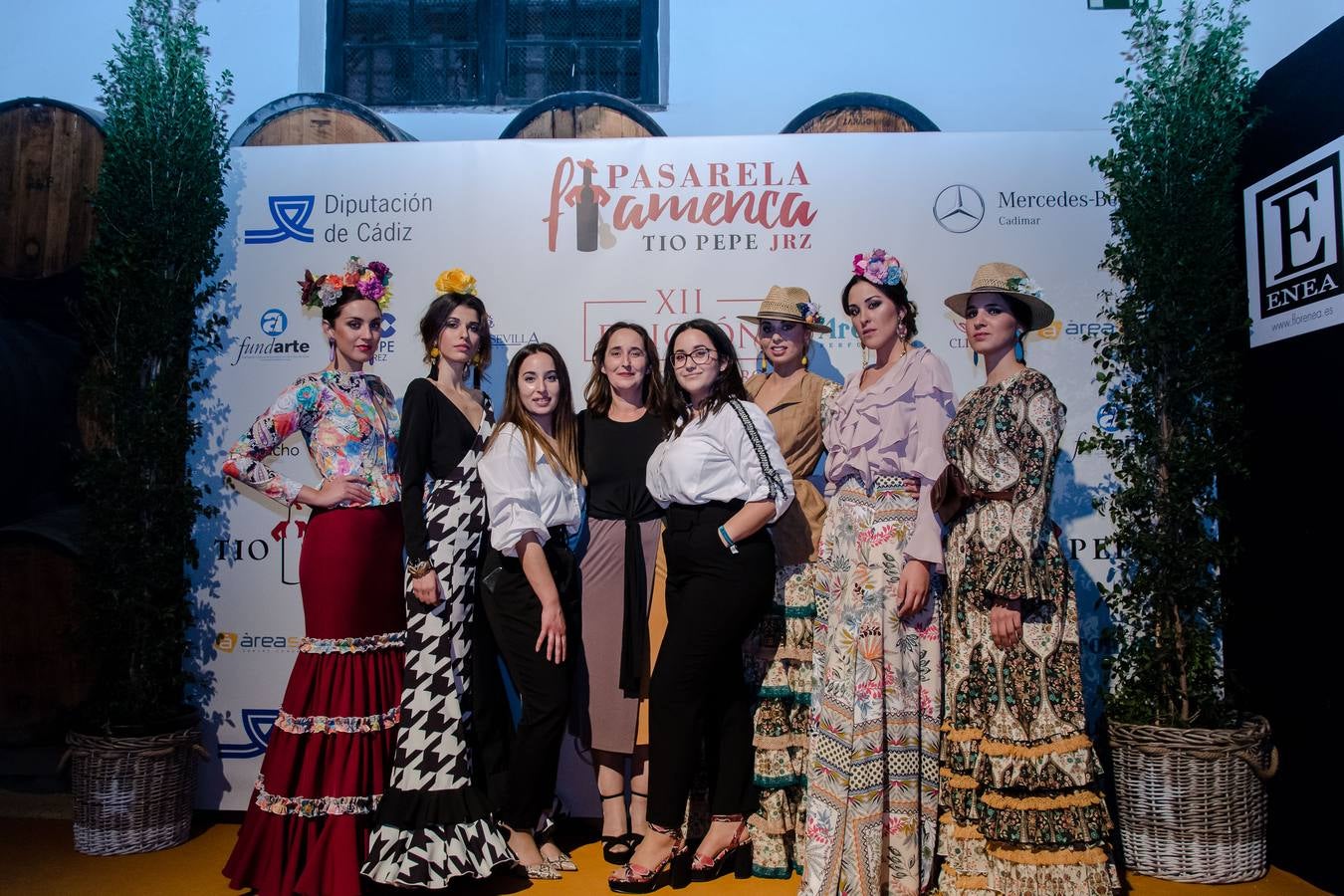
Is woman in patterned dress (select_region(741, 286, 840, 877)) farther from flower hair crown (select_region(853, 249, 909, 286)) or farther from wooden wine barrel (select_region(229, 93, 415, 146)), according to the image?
wooden wine barrel (select_region(229, 93, 415, 146))

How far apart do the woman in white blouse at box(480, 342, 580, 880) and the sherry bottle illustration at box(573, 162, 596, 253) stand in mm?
821

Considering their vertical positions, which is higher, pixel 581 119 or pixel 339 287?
pixel 581 119

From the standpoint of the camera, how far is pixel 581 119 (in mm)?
3863

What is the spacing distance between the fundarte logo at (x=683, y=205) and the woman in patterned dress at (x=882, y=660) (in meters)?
1.10

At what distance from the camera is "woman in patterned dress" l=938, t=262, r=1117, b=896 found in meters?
2.56

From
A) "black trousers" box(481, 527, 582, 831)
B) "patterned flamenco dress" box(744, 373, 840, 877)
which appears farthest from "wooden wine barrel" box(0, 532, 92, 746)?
"patterned flamenco dress" box(744, 373, 840, 877)

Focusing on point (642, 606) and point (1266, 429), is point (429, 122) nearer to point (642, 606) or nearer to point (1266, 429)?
point (642, 606)

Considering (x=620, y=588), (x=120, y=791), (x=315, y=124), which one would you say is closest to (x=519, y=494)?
(x=620, y=588)

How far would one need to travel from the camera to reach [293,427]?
303 centimetres

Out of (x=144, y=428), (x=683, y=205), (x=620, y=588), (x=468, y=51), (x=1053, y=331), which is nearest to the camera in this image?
(x=620, y=588)

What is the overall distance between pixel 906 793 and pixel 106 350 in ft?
10.6

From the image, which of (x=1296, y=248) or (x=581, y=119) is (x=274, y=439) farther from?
(x=1296, y=248)

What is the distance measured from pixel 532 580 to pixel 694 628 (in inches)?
21.1

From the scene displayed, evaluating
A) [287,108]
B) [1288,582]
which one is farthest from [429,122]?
[1288,582]
